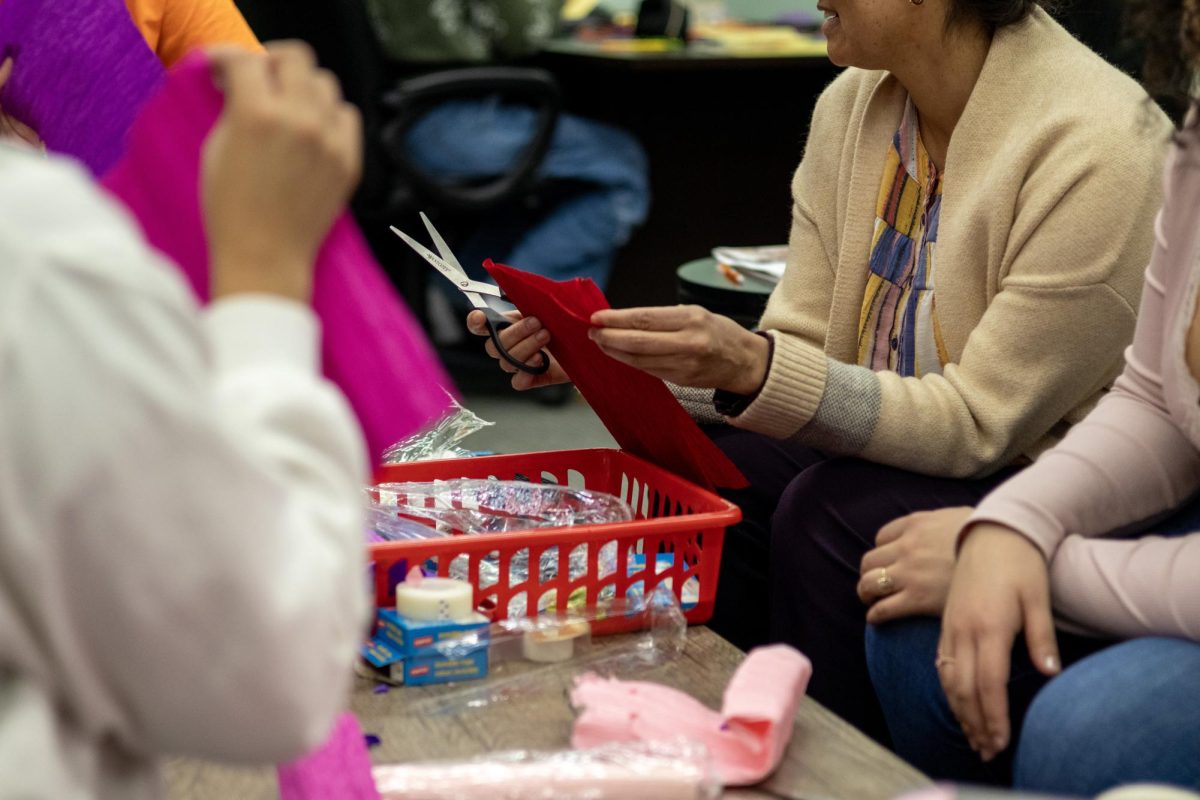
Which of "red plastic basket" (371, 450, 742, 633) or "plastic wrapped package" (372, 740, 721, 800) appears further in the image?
"red plastic basket" (371, 450, 742, 633)

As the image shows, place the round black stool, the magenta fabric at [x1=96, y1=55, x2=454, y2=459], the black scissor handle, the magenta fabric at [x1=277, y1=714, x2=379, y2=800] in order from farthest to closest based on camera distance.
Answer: the round black stool
the black scissor handle
the magenta fabric at [x1=277, y1=714, x2=379, y2=800]
the magenta fabric at [x1=96, y1=55, x2=454, y2=459]

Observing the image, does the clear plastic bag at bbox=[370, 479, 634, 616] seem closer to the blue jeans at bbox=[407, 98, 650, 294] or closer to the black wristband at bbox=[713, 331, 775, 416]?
the black wristband at bbox=[713, 331, 775, 416]

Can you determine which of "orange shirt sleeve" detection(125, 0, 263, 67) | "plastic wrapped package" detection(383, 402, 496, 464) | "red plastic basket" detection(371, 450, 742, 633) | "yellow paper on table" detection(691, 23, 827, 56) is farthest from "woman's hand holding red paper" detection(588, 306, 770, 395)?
"yellow paper on table" detection(691, 23, 827, 56)

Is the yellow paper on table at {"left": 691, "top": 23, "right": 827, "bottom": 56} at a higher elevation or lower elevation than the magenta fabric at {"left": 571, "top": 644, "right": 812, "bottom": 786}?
lower

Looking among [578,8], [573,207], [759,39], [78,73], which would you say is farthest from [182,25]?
[578,8]

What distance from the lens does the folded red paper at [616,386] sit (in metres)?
1.25

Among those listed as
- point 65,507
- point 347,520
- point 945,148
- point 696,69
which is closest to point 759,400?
point 945,148

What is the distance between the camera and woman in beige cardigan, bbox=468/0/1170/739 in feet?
4.28

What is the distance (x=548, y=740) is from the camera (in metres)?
0.99

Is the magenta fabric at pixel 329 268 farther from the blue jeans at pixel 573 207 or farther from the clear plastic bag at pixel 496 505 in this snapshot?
the blue jeans at pixel 573 207

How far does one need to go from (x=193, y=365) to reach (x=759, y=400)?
2.78ft

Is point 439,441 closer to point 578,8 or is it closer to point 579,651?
point 579,651

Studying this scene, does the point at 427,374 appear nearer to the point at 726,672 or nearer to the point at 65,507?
the point at 65,507

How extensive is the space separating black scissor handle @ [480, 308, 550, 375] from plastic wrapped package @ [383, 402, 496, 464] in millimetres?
109
